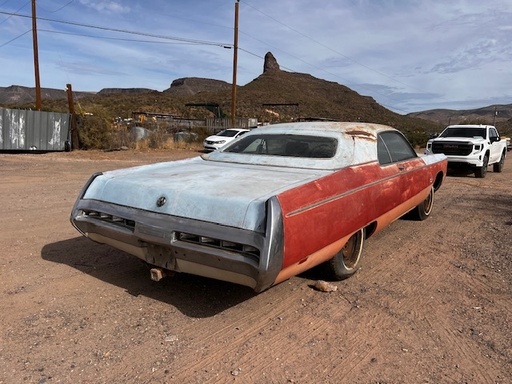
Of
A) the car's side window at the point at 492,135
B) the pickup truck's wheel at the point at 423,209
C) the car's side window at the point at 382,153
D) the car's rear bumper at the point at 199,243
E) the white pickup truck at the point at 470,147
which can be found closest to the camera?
the car's rear bumper at the point at 199,243

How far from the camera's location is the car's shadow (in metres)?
3.46

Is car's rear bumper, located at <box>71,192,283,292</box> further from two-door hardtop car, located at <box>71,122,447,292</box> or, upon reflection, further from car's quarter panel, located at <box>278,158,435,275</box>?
car's quarter panel, located at <box>278,158,435,275</box>

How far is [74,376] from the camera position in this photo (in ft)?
8.08

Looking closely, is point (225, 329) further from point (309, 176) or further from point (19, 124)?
point (19, 124)

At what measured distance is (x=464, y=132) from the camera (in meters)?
14.2

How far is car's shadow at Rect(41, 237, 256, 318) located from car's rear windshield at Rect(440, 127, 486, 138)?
1275 cm

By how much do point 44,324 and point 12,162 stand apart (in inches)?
536

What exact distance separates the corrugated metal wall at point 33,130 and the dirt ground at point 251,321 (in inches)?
583

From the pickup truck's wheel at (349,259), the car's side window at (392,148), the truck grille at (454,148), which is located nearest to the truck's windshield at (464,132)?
the truck grille at (454,148)

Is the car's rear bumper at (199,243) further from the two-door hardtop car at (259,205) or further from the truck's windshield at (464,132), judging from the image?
the truck's windshield at (464,132)

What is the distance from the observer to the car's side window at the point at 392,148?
4547 mm

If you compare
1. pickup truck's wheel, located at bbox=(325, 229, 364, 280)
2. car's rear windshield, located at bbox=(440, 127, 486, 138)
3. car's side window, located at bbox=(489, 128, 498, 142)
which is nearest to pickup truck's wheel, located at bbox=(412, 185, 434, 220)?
pickup truck's wheel, located at bbox=(325, 229, 364, 280)

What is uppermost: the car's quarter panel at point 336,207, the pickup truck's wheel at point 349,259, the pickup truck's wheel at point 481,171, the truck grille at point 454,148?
the truck grille at point 454,148

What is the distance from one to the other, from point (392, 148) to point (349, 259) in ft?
5.23
